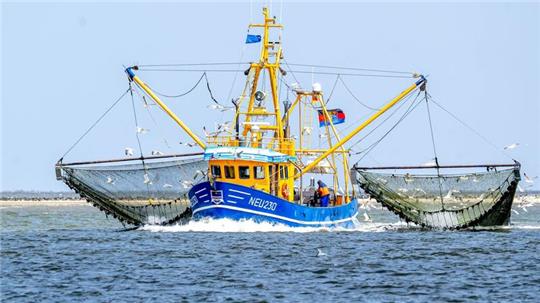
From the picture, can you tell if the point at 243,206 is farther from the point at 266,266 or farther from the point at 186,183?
the point at 266,266

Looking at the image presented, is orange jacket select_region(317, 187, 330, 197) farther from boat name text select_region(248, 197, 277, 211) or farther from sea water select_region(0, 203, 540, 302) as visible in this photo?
boat name text select_region(248, 197, 277, 211)

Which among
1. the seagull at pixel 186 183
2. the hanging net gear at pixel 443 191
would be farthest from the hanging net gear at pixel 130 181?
the hanging net gear at pixel 443 191

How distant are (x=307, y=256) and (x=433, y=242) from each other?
8.59 m

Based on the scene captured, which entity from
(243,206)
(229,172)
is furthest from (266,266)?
(229,172)

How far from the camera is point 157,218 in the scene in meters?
60.6

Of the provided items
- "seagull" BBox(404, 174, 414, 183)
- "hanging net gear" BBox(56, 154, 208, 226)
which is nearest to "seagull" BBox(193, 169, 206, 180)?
"hanging net gear" BBox(56, 154, 208, 226)

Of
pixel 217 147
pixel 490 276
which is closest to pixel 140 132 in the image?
pixel 217 147

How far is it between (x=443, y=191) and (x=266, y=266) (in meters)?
20.8

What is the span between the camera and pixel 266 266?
3938cm

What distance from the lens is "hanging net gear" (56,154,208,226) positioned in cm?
5559

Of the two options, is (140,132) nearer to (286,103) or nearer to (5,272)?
(286,103)

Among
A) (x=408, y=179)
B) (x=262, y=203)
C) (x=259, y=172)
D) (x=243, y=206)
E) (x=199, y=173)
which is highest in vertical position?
(x=199, y=173)

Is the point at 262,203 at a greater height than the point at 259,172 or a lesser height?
lesser

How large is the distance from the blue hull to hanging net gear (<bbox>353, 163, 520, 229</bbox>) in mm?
3991
